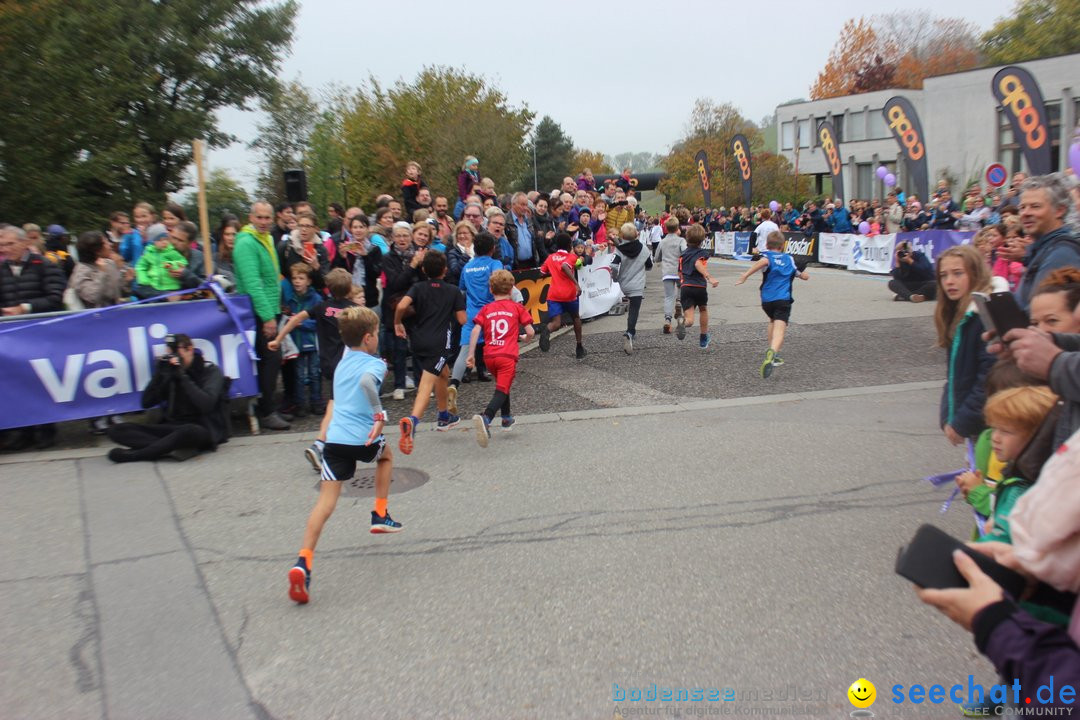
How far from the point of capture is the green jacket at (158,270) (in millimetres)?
7988

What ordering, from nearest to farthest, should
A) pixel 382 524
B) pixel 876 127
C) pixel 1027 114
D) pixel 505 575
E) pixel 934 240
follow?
pixel 505 575 < pixel 382 524 < pixel 934 240 < pixel 1027 114 < pixel 876 127

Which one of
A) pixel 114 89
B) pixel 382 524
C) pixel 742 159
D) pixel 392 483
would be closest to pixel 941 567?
pixel 382 524

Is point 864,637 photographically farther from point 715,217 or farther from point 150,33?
point 715,217

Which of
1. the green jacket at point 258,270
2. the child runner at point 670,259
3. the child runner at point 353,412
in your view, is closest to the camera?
the child runner at point 353,412

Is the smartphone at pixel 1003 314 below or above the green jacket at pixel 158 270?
below

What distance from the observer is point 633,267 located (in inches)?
469

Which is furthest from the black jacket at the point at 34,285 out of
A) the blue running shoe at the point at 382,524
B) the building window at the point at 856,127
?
the building window at the point at 856,127

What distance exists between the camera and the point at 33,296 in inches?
306

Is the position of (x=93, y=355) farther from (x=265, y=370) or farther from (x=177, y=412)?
(x=265, y=370)

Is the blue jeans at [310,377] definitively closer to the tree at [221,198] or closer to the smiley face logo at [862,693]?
the smiley face logo at [862,693]

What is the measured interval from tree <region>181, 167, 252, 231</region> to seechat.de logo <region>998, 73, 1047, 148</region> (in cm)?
2085

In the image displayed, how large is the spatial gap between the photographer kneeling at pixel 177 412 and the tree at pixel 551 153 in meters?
72.3

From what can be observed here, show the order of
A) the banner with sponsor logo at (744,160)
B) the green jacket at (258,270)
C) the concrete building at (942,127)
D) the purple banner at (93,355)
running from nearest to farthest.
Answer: the purple banner at (93,355) → the green jacket at (258,270) → the concrete building at (942,127) → the banner with sponsor logo at (744,160)

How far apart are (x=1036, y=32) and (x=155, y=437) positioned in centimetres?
6320
